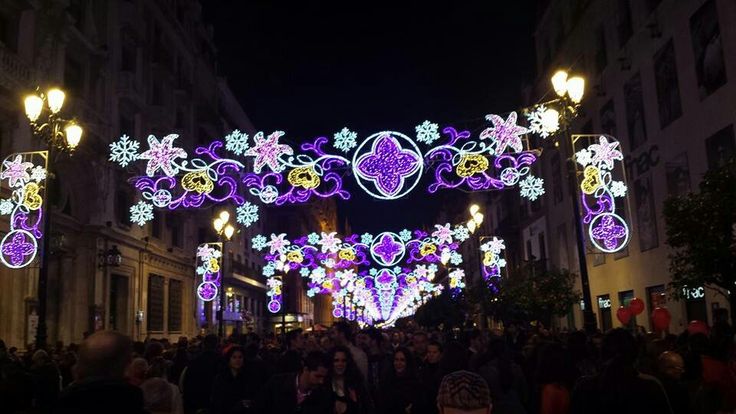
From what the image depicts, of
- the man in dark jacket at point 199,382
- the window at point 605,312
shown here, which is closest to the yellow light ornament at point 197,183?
the man in dark jacket at point 199,382

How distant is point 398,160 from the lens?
20.2 metres

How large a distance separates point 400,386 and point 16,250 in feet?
39.6

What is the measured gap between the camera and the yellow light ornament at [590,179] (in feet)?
61.6

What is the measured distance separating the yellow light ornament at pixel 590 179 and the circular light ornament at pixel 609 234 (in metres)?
1.17

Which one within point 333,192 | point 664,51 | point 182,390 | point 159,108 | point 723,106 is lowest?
point 182,390

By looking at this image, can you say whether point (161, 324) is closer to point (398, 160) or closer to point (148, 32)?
point (148, 32)

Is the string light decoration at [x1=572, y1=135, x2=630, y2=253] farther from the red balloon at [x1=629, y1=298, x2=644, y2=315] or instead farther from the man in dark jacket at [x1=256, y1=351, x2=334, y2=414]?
the man in dark jacket at [x1=256, y1=351, x2=334, y2=414]

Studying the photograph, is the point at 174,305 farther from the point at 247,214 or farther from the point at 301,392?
the point at 301,392

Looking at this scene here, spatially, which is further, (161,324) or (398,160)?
(161,324)

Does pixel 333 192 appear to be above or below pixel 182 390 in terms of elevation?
above

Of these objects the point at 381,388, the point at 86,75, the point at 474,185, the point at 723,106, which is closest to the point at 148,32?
the point at 86,75

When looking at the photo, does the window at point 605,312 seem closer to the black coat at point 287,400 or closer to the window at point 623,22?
the window at point 623,22

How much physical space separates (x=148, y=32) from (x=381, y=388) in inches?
1177

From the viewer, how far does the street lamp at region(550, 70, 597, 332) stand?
550 inches
